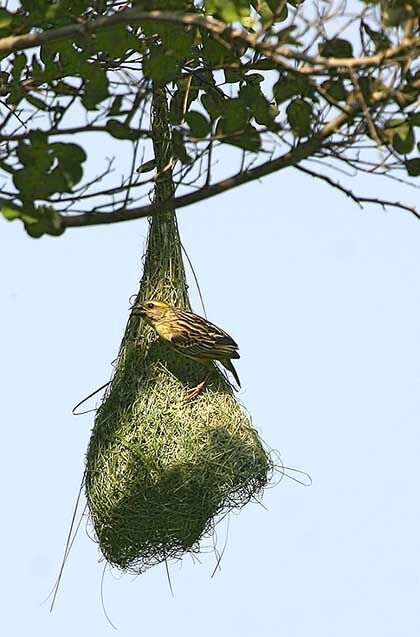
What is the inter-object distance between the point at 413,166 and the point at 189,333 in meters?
1.47

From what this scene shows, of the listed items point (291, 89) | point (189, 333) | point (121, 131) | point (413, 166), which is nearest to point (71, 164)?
point (121, 131)

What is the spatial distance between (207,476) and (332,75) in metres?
2.00

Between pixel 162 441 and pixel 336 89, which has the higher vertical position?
pixel 336 89

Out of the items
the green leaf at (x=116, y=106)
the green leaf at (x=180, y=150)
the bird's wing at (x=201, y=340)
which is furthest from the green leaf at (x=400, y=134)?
the bird's wing at (x=201, y=340)

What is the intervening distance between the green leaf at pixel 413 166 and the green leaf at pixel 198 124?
39 centimetres

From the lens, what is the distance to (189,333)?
A: 4.23m

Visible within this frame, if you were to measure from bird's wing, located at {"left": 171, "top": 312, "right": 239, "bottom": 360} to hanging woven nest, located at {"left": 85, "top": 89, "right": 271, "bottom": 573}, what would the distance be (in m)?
0.15

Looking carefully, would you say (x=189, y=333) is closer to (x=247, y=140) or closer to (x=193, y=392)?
(x=193, y=392)

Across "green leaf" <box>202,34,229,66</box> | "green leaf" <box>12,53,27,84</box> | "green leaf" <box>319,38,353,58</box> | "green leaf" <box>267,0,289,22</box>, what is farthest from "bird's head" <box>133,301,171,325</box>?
"green leaf" <box>319,38,353,58</box>

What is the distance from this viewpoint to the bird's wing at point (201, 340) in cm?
424

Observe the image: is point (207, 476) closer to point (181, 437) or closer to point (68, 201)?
point (181, 437)

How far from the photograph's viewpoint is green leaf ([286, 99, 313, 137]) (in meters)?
2.69

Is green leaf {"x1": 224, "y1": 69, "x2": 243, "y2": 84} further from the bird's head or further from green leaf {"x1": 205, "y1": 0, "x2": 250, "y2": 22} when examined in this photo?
green leaf {"x1": 205, "y1": 0, "x2": 250, "y2": 22}

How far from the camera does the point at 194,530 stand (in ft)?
14.8
